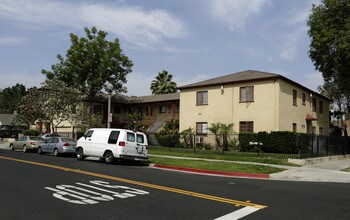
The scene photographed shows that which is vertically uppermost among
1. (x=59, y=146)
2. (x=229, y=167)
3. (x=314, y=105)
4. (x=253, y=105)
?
(x=314, y=105)

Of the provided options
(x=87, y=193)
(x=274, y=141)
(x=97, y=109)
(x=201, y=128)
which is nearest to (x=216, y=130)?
(x=201, y=128)

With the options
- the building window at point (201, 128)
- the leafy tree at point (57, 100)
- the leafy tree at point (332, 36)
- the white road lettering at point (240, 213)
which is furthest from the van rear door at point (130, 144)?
the leafy tree at point (57, 100)

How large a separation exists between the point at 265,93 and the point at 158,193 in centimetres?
2224

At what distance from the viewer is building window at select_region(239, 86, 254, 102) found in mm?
31609

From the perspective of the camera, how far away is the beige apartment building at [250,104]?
99.6 feet

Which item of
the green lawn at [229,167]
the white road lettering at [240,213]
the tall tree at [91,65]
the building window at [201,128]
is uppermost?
the tall tree at [91,65]

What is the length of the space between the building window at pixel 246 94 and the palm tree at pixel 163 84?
26154 mm

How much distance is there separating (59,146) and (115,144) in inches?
281

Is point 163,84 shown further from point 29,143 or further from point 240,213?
point 240,213

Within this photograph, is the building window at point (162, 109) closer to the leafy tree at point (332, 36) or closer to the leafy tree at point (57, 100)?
the leafy tree at point (57, 100)

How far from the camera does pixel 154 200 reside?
30.2 feet

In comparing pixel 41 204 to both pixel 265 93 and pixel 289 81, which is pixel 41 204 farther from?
pixel 289 81

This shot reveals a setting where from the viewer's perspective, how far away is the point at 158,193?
10.3 metres

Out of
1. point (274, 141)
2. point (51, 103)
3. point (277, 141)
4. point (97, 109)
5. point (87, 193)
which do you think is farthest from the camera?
point (97, 109)
